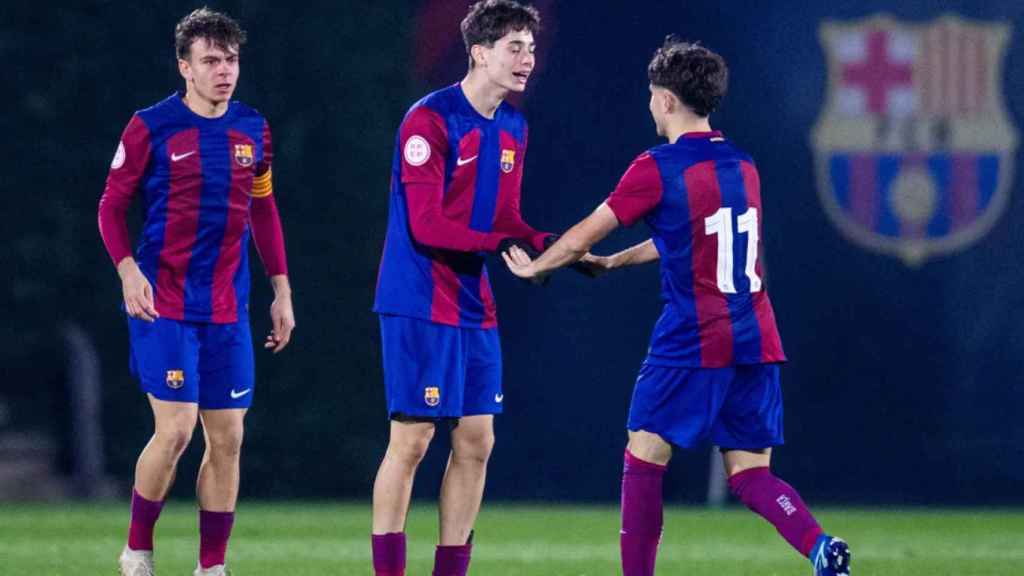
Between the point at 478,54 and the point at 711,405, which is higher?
the point at 478,54

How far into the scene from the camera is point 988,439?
456 inches

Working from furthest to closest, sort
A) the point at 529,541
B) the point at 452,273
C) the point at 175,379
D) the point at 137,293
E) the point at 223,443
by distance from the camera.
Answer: the point at 529,541 → the point at 223,443 → the point at 175,379 → the point at 137,293 → the point at 452,273

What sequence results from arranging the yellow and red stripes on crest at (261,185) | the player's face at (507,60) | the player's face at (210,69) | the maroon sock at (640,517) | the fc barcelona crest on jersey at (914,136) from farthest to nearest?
1. the fc barcelona crest on jersey at (914,136)
2. the yellow and red stripes on crest at (261,185)
3. the player's face at (210,69)
4. the player's face at (507,60)
5. the maroon sock at (640,517)

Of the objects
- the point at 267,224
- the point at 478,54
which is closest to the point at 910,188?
the point at 267,224

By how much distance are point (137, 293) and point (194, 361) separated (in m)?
0.35

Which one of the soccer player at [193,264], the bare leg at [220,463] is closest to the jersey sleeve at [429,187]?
the soccer player at [193,264]

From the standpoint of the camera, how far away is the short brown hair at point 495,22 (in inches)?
230

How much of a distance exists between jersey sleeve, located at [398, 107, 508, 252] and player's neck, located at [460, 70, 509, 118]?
16 centimetres

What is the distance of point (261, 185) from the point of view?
21.4 feet

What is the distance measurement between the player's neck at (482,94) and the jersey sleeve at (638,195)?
557 mm

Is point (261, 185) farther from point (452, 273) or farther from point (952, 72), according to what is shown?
point (952, 72)

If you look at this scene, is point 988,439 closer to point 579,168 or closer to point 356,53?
point 579,168

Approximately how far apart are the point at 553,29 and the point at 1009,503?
3.96 metres

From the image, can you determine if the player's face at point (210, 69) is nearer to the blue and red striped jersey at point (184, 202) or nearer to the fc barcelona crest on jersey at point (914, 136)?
the blue and red striped jersey at point (184, 202)
